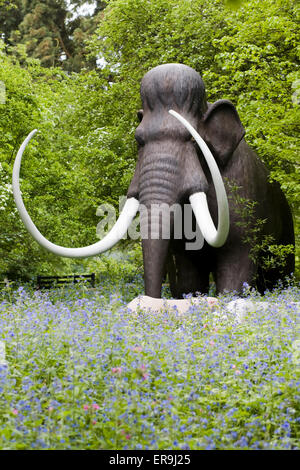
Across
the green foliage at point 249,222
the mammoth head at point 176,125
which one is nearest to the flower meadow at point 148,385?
the mammoth head at point 176,125

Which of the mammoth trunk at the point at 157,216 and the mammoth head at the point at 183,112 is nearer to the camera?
the mammoth trunk at the point at 157,216

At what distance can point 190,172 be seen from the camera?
6520 millimetres

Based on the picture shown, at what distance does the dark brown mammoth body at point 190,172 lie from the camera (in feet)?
21.1

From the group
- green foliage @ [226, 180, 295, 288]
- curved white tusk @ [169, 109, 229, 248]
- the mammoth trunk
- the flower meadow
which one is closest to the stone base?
the mammoth trunk

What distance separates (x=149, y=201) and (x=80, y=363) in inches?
118

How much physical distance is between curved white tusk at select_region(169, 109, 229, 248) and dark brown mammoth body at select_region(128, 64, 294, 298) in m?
0.20

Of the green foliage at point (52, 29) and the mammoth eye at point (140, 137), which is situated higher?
the green foliage at point (52, 29)

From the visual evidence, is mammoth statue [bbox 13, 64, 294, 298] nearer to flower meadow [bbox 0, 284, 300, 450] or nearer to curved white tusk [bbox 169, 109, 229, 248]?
curved white tusk [bbox 169, 109, 229, 248]

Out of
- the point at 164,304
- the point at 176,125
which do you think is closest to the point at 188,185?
the point at 176,125

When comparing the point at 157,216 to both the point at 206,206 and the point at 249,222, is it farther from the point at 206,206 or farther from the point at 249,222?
the point at 249,222

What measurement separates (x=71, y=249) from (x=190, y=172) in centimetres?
147

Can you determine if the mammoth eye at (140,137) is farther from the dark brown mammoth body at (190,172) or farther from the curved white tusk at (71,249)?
the curved white tusk at (71,249)

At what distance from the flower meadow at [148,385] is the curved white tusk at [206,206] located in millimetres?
1142

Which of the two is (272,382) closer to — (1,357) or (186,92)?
(1,357)
